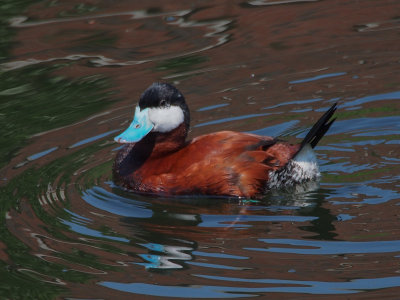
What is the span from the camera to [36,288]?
4.77m

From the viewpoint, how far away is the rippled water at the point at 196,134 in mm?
4797

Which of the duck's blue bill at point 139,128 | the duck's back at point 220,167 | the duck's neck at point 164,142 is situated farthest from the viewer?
the duck's neck at point 164,142

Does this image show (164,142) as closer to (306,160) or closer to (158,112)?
(158,112)

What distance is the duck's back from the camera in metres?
5.73

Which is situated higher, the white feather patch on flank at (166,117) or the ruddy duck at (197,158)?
the white feather patch on flank at (166,117)

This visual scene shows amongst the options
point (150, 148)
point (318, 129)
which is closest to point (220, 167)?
point (150, 148)

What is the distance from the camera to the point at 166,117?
19.6 feet

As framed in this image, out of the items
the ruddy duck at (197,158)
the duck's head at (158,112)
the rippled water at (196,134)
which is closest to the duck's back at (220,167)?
the ruddy duck at (197,158)

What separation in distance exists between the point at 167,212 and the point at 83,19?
431 centimetres

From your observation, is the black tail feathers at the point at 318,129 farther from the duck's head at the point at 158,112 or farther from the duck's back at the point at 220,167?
the duck's head at the point at 158,112

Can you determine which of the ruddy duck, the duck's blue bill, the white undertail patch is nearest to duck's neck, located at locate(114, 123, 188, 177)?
the ruddy duck

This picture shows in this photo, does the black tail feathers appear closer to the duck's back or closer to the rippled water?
the duck's back

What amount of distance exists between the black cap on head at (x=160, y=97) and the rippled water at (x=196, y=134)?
2.20ft

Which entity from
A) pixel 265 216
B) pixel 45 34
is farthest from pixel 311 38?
pixel 265 216
